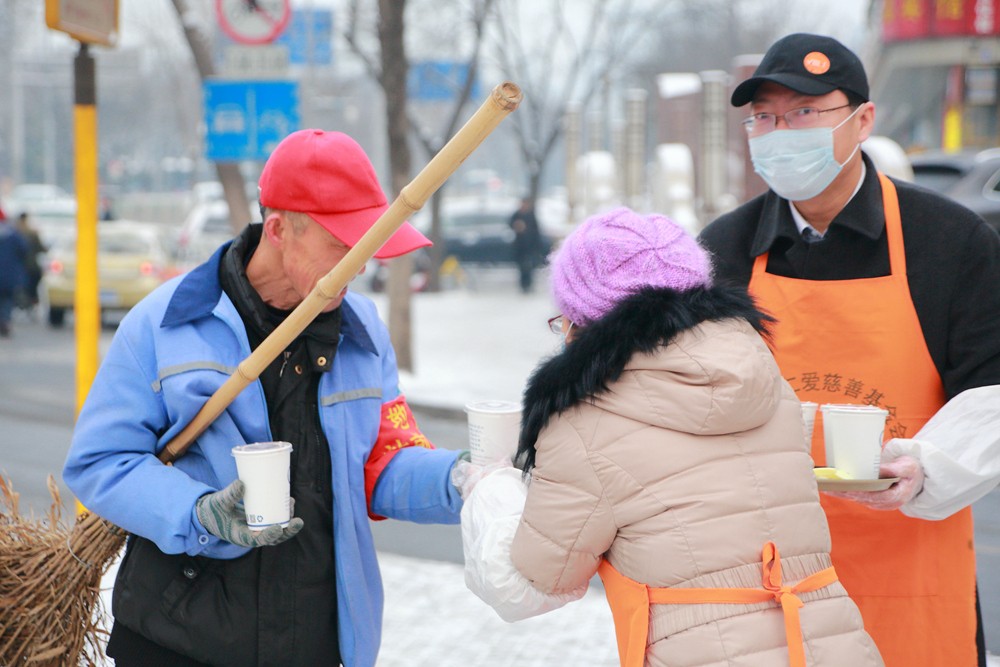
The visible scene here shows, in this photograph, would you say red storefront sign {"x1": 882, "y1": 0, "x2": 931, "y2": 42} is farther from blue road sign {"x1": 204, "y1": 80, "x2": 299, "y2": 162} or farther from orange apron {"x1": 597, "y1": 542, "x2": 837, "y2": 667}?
orange apron {"x1": 597, "y1": 542, "x2": 837, "y2": 667}

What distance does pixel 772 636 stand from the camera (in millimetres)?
2037

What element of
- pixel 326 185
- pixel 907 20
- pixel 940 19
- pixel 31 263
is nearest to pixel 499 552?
pixel 326 185

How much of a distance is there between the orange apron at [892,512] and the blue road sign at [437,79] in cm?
2288

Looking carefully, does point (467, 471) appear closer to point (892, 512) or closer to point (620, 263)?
point (620, 263)

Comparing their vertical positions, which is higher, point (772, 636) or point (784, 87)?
point (784, 87)

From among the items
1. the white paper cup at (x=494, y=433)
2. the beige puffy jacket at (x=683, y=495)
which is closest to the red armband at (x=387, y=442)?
the white paper cup at (x=494, y=433)

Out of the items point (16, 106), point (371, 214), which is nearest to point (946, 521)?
point (371, 214)

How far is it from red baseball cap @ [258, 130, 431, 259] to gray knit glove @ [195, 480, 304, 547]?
0.57 m

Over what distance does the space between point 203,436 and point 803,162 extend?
59.6 inches

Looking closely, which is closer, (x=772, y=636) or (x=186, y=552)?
(x=772, y=636)

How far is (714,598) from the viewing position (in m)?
2.03

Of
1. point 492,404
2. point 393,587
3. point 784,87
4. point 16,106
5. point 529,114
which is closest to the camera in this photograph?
Result: point 492,404

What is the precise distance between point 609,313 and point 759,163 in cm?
103

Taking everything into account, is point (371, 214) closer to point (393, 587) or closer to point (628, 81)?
point (393, 587)
